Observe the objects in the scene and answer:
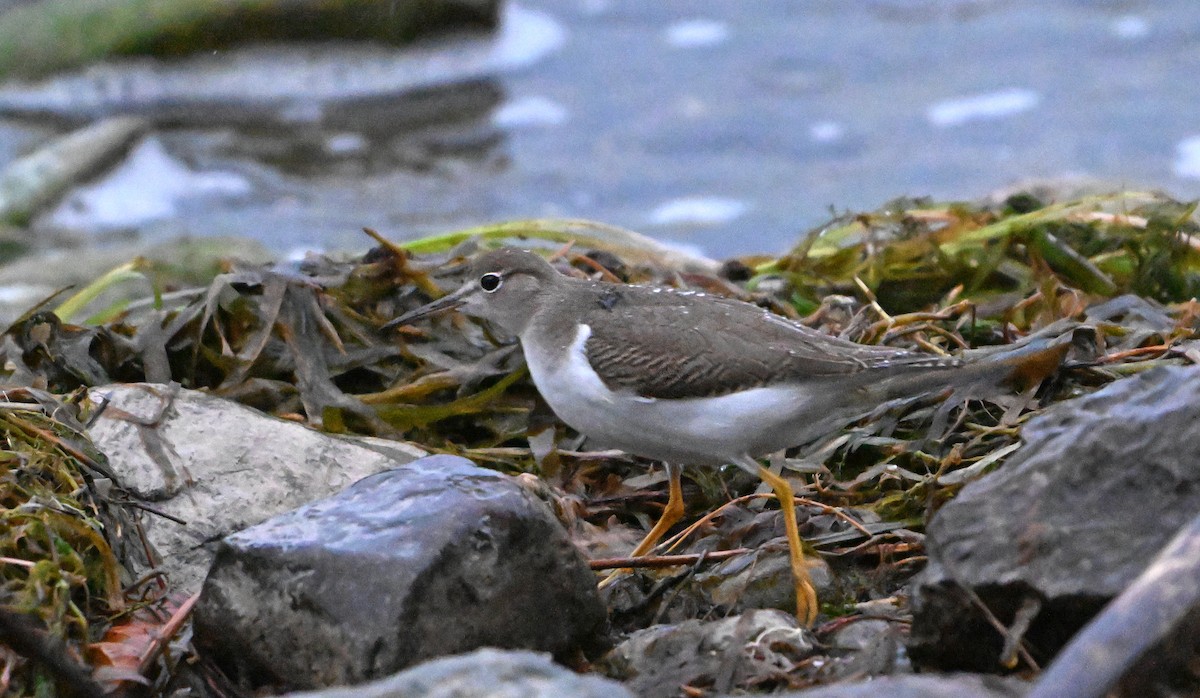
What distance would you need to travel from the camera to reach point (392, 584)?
301cm

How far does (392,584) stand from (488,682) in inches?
25.9

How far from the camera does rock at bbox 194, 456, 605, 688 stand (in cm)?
302

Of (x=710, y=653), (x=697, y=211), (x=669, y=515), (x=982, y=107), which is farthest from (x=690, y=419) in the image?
(x=982, y=107)

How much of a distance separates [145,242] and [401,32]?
13.9 ft

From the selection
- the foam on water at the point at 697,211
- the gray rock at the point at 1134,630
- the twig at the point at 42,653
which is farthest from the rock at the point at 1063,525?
the foam on water at the point at 697,211

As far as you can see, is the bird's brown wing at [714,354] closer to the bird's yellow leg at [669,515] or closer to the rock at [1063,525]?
the bird's yellow leg at [669,515]

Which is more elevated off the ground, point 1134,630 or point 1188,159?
point 1134,630

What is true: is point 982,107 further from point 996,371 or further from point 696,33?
point 996,371

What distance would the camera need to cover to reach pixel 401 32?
42.9 ft

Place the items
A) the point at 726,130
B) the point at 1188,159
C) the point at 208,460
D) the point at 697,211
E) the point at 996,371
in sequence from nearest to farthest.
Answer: the point at 996,371 < the point at 208,460 < the point at 697,211 < the point at 1188,159 < the point at 726,130

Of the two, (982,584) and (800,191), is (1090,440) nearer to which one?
(982,584)

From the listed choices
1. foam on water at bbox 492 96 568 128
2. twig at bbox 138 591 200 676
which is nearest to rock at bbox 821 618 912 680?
twig at bbox 138 591 200 676

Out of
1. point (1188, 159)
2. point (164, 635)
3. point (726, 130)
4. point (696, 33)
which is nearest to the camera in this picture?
point (164, 635)

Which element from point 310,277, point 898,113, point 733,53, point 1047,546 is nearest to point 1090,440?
point 1047,546
